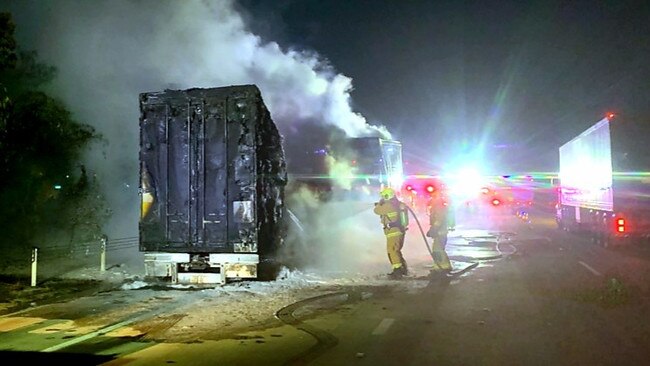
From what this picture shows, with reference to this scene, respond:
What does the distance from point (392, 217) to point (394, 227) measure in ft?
0.67

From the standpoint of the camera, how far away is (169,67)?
1677cm

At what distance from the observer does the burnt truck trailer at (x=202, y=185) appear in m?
10.9

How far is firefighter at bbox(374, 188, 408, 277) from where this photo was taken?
12508mm

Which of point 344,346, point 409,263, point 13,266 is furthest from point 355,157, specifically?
point 344,346

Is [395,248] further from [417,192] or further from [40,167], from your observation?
[417,192]

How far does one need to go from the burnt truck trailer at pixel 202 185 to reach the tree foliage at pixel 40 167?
16.3 ft

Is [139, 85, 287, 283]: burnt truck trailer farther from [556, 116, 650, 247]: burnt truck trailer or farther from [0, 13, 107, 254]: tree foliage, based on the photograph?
[556, 116, 650, 247]: burnt truck trailer

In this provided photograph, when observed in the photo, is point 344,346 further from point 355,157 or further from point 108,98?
point 355,157

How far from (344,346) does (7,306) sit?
19.7 feet

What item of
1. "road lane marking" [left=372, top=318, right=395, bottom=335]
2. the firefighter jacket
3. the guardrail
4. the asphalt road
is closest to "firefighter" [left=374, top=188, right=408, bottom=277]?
the firefighter jacket

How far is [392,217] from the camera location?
1262cm

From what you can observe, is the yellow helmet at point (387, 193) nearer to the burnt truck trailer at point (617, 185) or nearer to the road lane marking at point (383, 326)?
the road lane marking at point (383, 326)

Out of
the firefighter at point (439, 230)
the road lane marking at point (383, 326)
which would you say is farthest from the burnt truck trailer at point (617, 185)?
the road lane marking at point (383, 326)

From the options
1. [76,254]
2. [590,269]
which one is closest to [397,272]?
[590,269]
